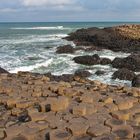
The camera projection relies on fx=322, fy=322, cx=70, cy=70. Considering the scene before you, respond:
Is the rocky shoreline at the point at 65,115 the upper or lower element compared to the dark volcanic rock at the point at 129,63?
upper

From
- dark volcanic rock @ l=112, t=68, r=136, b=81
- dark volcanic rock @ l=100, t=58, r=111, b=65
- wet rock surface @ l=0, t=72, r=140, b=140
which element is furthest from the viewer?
dark volcanic rock @ l=100, t=58, r=111, b=65

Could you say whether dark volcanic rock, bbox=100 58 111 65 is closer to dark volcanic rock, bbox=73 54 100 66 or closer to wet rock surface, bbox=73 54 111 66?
wet rock surface, bbox=73 54 111 66

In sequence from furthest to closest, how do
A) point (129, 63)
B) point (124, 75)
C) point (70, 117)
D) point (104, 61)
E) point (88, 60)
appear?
point (88, 60) → point (104, 61) → point (129, 63) → point (124, 75) → point (70, 117)

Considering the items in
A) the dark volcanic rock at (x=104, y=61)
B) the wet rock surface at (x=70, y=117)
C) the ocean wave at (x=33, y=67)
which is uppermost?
the wet rock surface at (x=70, y=117)

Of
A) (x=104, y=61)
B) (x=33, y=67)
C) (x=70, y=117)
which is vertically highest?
(x=70, y=117)

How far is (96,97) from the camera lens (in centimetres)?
585

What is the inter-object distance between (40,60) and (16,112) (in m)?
13.0

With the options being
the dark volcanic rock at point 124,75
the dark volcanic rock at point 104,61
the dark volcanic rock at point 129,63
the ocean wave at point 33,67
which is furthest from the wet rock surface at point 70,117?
the dark volcanic rock at point 104,61

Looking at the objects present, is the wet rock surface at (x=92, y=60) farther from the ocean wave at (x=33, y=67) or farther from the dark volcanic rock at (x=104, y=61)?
the ocean wave at (x=33, y=67)

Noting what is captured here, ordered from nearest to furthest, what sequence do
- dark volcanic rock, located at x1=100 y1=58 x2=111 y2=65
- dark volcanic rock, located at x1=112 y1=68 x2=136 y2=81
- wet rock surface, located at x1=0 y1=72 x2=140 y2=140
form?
wet rock surface, located at x1=0 y1=72 x2=140 y2=140 < dark volcanic rock, located at x1=112 y1=68 x2=136 y2=81 < dark volcanic rock, located at x1=100 y1=58 x2=111 y2=65

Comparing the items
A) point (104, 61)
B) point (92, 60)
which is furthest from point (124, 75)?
point (92, 60)

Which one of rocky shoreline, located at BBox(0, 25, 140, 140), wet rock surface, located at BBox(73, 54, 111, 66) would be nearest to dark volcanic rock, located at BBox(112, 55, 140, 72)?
wet rock surface, located at BBox(73, 54, 111, 66)

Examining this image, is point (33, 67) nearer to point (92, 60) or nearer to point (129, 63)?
point (92, 60)

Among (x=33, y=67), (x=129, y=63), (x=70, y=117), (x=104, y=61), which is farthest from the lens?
(x=104, y=61)
